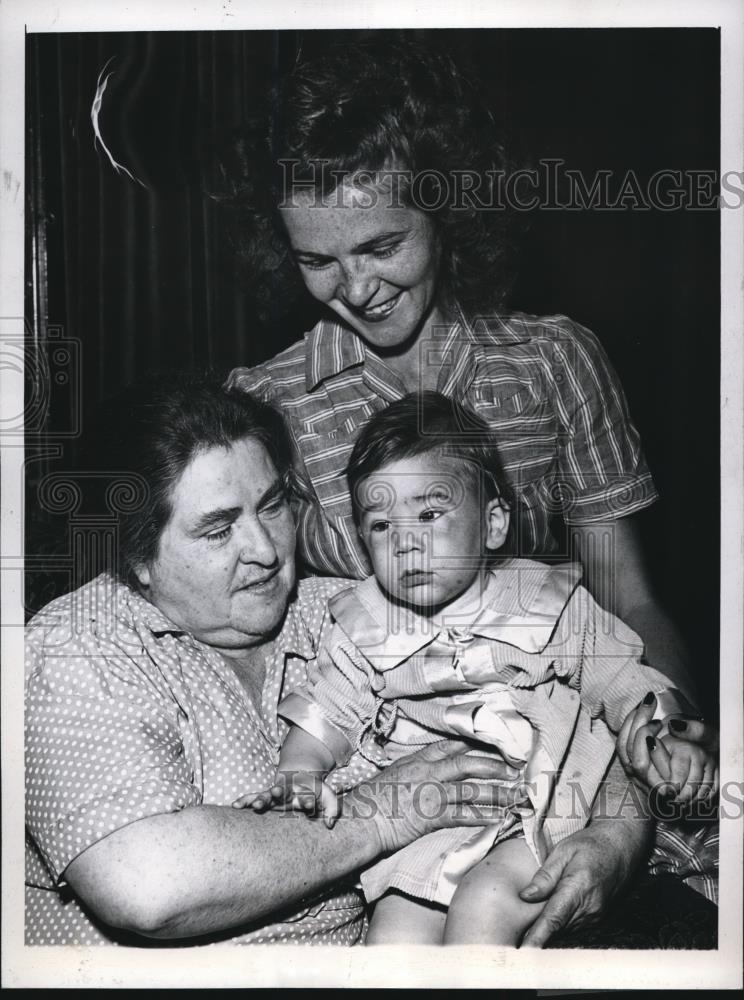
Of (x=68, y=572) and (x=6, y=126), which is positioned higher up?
(x=6, y=126)

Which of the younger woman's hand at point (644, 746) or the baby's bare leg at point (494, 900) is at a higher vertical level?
the younger woman's hand at point (644, 746)

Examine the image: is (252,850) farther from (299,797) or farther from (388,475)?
(388,475)

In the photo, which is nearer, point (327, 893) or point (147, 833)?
point (147, 833)

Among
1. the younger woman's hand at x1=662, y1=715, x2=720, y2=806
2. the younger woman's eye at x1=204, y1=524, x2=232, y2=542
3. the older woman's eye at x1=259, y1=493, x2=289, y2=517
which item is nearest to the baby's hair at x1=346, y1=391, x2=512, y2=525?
the older woman's eye at x1=259, y1=493, x2=289, y2=517

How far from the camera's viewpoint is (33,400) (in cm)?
205

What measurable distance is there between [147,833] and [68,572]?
1.79ft

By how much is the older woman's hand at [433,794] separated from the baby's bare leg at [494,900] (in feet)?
0.25

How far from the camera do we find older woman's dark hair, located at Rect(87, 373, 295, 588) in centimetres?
195

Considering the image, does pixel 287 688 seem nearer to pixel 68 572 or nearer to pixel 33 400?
pixel 68 572

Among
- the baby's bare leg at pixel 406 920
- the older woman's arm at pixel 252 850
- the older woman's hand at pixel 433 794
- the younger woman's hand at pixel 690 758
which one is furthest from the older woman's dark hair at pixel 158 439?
the younger woman's hand at pixel 690 758

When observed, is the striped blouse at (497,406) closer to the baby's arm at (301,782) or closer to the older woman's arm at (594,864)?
the baby's arm at (301,782)

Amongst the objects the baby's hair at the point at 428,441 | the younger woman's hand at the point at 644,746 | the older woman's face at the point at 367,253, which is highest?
the older woman's face at the point at 367,253

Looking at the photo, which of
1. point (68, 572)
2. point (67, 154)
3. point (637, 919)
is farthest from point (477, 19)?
point (637, 919)

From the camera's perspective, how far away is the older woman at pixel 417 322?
198cm
